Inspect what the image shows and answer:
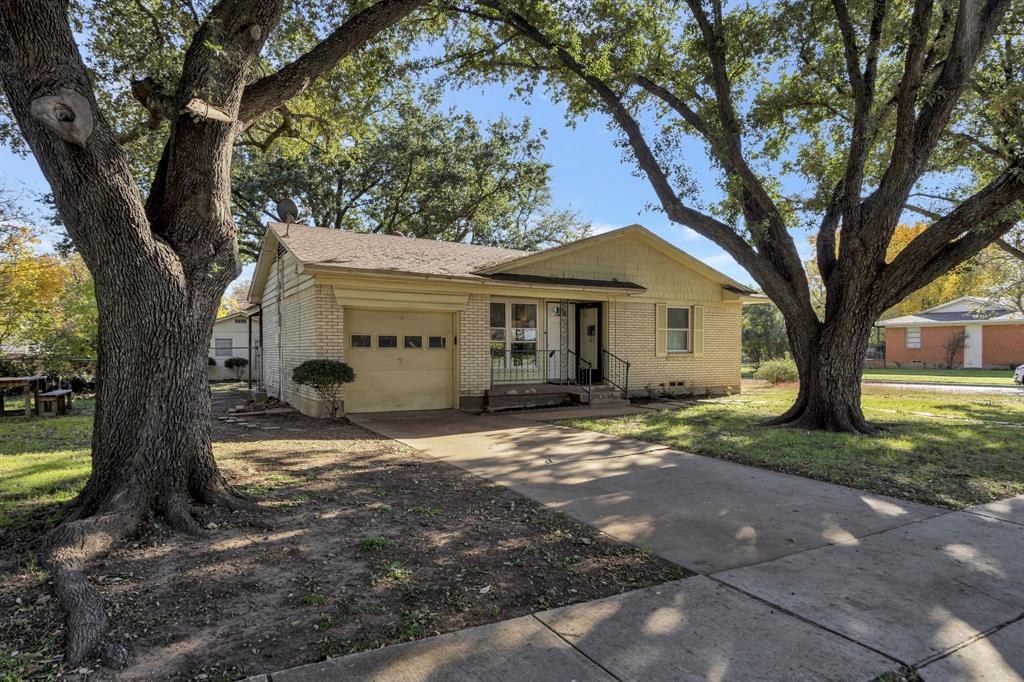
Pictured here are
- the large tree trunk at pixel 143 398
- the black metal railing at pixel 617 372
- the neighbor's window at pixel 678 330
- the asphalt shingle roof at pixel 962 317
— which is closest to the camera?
the large tree trunk at pixel 143 398

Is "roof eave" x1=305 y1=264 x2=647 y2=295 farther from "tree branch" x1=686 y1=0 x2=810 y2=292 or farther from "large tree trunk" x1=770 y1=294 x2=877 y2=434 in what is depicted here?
"large tree trunk" x1=770 y1=294 x2=877 y2=434

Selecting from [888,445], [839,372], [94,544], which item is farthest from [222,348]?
[888,445]

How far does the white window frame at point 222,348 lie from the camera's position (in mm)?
26312

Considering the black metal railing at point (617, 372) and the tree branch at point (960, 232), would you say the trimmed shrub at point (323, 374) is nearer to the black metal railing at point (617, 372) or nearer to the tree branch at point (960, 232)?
the black metal railing at point (617, 372)

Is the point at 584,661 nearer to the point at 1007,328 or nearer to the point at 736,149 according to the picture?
the point at 736,149

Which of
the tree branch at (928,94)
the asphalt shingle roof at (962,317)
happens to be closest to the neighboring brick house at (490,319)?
the tree branch at (928,94)

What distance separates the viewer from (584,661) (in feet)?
8.97

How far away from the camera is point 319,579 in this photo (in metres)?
3.60

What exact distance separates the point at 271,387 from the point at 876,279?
1520 cm

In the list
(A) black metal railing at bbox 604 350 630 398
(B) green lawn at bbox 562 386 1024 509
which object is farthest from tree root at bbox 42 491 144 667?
(A) black metal railing at bbox 604 350 630 398

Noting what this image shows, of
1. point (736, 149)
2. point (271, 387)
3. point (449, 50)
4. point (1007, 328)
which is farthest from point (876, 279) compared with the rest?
point (1007, 328)

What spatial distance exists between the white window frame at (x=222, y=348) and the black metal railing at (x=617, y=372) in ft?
65.8

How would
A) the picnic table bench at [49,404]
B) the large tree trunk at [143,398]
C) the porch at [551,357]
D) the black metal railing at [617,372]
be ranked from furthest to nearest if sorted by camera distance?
the black metal railing at [617,372]
the porch at [551,357]
the picnic table bench at [49,404]
the large tree trunk at [143,398]

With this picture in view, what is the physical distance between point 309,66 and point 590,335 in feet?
35.5
